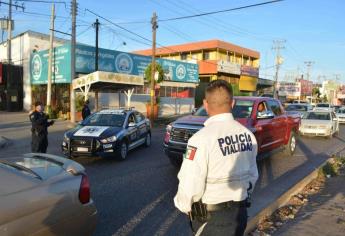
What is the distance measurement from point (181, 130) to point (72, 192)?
17.0 ft

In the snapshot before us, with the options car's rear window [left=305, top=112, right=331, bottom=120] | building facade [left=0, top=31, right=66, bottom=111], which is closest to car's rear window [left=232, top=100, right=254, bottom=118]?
car's rear window [left=305, top=112, right=331, bottom=120]

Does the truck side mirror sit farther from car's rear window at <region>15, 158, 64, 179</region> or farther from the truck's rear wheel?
car's rear window at <region>15, 158, 64, 179</region>

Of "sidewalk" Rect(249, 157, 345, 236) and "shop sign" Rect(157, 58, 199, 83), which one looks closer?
"sidewalk" Rect(249, 157, 345, 236)

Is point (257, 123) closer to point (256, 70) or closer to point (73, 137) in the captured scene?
point (73, 137)

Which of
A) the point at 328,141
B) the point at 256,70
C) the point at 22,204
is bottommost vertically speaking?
the point at 328,141

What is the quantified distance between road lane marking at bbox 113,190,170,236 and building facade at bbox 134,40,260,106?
3801 cm

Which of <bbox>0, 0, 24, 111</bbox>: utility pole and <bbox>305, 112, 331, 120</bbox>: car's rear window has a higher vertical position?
<bbox>0, 0, 24, 111</bbox>: utility pole

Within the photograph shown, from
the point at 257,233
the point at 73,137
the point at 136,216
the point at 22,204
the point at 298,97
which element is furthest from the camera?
the point at 298,97

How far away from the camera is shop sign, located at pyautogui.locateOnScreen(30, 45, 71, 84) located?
2770 centimetres

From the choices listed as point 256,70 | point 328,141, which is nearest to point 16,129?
point 328,141

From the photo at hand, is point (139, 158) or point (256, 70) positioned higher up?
point (256, 70)

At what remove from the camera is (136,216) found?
19.2ft

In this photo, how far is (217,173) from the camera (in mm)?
2604

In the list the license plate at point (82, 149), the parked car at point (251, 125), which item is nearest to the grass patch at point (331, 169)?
the parked car at point (251, 125)
